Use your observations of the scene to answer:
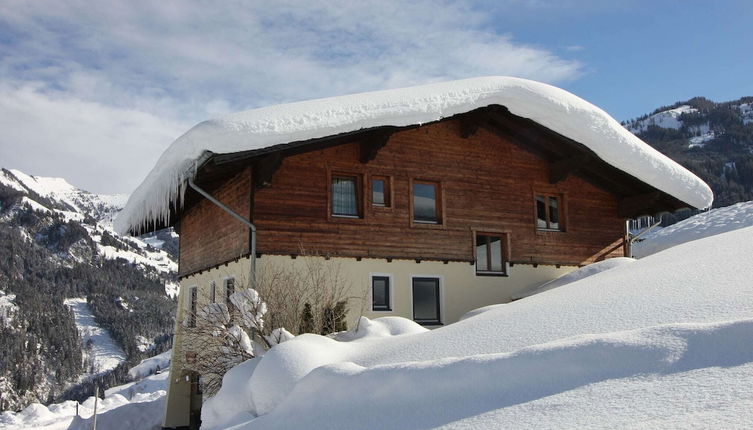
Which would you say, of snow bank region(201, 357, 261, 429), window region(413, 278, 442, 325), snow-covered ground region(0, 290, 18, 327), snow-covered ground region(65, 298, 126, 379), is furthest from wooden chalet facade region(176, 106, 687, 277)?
snow-covered ground region(65, 298, 126, 379)

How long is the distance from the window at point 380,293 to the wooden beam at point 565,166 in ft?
16.6

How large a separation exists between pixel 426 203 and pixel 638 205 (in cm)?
565

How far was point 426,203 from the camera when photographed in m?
15.9

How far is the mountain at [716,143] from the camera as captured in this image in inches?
4464

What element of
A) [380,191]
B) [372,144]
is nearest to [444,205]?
[380,191]

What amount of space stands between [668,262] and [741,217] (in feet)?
159

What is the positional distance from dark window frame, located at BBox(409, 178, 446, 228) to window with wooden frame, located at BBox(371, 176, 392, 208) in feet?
1.72

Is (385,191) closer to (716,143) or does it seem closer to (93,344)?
(716,143)

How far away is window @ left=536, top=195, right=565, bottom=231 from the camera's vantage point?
17.2m

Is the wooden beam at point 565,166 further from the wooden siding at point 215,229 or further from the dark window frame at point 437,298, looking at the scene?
the wooden siding at point 215,229

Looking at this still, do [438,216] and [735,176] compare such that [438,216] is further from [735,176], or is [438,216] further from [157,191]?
[735,176]

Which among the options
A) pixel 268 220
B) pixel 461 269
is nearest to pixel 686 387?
pixel 268 220

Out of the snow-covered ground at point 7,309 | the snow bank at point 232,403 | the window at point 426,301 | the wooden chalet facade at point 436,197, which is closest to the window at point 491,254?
the wooden chalet facade at point 436,197

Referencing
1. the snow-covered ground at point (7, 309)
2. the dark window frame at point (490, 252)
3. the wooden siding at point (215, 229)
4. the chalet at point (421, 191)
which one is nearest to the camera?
the chalet at point (421, 191)
